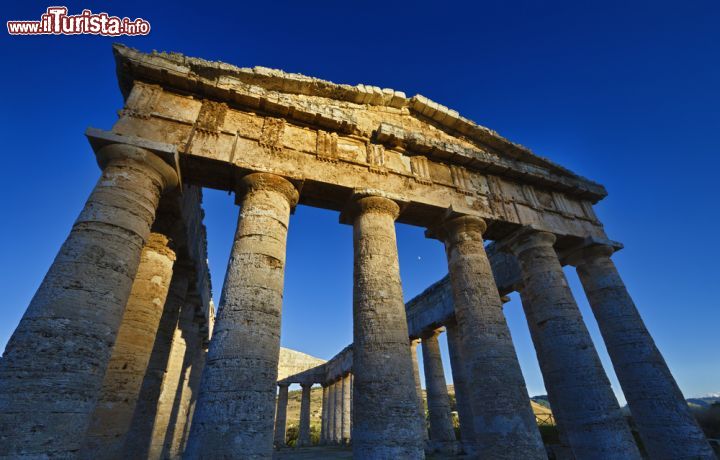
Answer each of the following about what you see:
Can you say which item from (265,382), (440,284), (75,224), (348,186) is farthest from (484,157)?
(75,224)

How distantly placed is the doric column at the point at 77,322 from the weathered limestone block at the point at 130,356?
2906mm

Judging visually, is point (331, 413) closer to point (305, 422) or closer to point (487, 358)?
point (305, 422)

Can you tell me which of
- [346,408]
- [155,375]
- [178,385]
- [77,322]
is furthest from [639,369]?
[346,408]

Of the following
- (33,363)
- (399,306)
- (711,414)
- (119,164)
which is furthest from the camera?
(711,414)

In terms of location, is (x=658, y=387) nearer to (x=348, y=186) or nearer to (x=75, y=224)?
(x=348, y=186)

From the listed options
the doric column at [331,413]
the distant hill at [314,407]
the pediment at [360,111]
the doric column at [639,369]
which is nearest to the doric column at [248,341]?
the pediment at [360,111]

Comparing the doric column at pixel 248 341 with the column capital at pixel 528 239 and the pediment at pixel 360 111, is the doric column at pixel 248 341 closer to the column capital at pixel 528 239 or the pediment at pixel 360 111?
the pediment at pixel 360 111

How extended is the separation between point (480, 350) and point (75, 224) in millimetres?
8526

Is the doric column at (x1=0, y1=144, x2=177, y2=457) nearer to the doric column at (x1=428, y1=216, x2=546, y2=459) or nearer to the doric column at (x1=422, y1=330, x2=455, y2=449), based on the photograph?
the doric column at (x1=428, y1=216, x2=546, y2=459)

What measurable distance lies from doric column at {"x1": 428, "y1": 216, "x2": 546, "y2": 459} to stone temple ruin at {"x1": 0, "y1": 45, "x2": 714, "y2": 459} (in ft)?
0.14

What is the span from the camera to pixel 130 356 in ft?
26.8

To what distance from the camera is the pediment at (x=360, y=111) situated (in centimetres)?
825

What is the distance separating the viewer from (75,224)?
19.3 feet

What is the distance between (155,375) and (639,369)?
1428 centimetres
